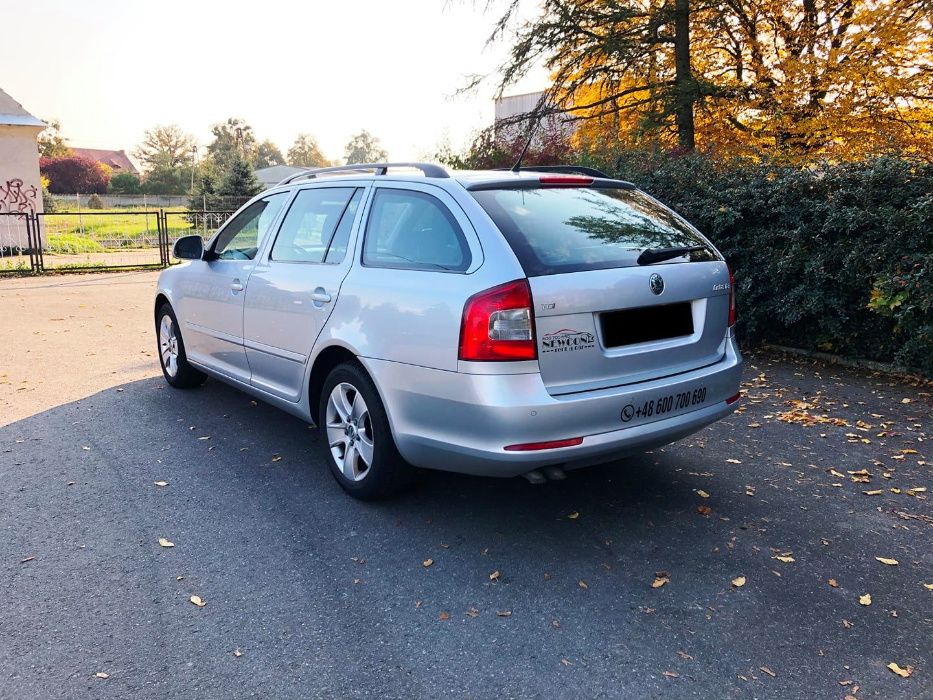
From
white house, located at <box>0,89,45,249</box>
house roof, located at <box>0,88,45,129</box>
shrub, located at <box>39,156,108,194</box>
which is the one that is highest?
shrub, located at <box>39,156,108,194</box>

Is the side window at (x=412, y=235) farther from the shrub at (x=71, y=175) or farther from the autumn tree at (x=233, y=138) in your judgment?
the autumn tree at (x=233, y=138)

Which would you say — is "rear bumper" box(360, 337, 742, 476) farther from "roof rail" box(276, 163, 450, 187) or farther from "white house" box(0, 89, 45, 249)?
"white house" box(0, 89, 45, 249)

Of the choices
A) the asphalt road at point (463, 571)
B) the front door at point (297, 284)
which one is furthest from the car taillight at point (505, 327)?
the front door at point (297, 284)

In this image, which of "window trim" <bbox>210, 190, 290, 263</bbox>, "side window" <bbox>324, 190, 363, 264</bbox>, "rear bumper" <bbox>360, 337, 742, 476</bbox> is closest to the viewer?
"rear bumper" <bbox>360, 337, 742, 476</bbox>

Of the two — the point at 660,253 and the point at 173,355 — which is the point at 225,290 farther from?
the point at 660,253

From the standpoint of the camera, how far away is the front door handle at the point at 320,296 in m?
4.22

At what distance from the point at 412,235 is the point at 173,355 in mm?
3555

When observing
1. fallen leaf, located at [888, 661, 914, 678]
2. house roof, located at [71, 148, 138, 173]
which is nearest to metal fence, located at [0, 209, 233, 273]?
fallen leaf, located at [888, 661, 914, 678]

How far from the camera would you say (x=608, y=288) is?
3488 millimetres

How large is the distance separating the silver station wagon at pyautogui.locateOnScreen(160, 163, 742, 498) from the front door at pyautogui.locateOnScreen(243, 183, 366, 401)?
15 millimetres

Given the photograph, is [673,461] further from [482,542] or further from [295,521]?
[295,521]

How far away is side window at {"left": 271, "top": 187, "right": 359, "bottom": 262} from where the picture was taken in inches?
178

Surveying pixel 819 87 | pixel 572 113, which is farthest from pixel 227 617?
pixel 572 113

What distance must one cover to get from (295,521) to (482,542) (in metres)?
1.02
